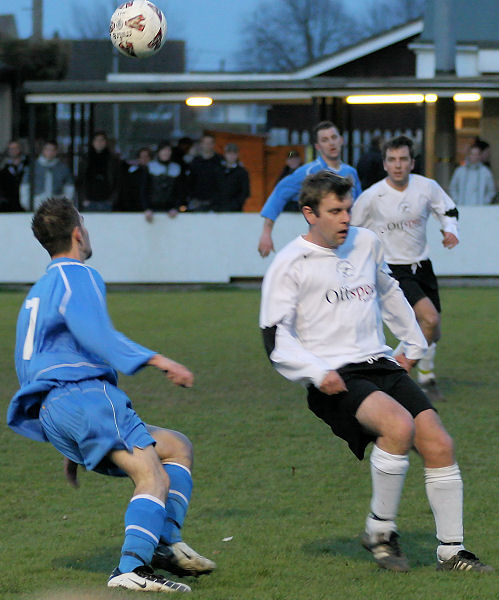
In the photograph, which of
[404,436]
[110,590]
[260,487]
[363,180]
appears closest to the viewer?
[110,590]

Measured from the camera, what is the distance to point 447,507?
16.3 feet

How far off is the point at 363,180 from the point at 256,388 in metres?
8.88

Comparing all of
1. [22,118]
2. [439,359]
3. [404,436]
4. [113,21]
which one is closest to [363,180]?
[439,359]

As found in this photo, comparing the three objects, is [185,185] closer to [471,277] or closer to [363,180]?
[363,180]

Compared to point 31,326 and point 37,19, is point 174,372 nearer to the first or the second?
point 31,326

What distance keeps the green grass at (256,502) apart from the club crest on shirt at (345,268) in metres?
1.28

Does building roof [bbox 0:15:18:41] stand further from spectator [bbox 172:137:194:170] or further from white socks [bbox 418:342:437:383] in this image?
white socks [bbox 418:342:437:383]

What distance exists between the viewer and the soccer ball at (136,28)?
33.7 feet

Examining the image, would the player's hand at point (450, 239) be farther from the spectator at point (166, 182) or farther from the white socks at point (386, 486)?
the spectator at point (166, 182)

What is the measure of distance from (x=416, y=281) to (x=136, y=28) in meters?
3.44

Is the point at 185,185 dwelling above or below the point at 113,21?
below

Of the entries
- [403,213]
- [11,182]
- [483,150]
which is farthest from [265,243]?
[11,182]

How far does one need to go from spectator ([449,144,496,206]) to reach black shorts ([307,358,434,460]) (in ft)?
44.8

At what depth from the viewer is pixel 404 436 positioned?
4.91m
